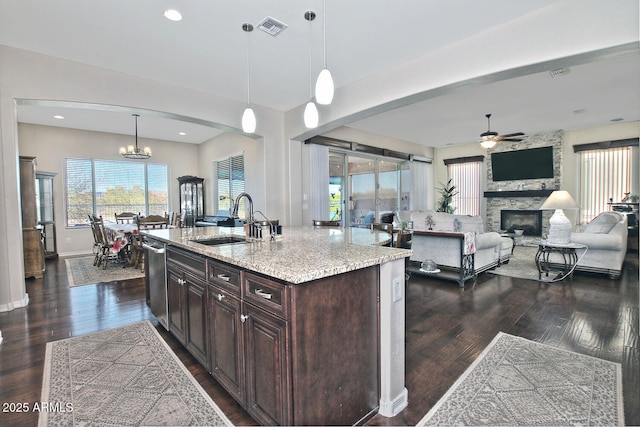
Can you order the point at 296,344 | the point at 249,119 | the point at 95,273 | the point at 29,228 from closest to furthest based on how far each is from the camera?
the point at 296,344
the point at 249,119
the point at 29,228
the point at 95,273

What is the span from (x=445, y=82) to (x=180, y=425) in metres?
3.91

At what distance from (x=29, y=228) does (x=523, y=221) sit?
35.6 feet

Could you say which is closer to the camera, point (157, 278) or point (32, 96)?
point (157, 278)

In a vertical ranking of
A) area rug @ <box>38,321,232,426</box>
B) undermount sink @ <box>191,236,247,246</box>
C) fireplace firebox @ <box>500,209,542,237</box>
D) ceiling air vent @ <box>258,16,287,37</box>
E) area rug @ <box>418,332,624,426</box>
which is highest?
ceiling air vent @ <box>258,16,287,37</box>

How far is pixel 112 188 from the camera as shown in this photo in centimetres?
793

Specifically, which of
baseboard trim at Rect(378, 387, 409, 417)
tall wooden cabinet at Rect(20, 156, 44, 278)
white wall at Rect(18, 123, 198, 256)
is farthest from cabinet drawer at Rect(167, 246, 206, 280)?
Result: white wall at Rect(18, 123, 198, 256)

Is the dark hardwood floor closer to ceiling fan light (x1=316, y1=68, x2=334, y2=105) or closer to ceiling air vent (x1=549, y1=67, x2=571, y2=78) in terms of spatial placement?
ceiling fan light (x1=316, y1=68, x2=334, y2=105)

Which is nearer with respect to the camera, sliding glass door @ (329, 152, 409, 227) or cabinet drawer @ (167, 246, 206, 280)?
cabinet drawer @ (167, 246, 206, 280)

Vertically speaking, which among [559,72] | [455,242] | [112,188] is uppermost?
[559,72]

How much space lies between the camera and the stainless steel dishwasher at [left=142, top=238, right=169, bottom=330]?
8.95 feet

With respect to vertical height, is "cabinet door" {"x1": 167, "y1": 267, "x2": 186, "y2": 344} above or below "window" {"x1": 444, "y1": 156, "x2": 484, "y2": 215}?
below

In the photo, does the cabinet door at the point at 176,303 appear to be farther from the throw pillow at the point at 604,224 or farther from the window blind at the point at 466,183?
the window blind at the point at 466,183

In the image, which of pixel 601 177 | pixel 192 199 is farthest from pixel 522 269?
pixel 192 199

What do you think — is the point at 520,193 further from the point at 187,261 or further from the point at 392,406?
the point at 187,261
